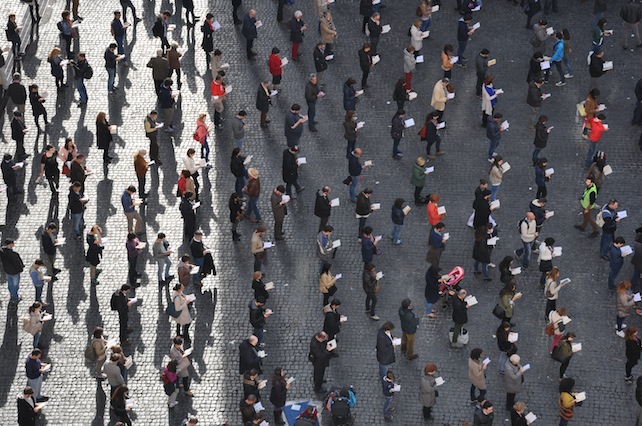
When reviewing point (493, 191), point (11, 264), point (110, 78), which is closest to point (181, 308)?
point (11, 264)

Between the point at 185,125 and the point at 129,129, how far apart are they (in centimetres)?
158

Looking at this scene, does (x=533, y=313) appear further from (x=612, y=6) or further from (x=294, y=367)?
(x=612, y=6)

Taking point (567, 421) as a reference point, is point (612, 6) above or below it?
above

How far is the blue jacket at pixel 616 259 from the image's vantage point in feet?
106

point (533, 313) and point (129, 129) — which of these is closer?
point (533, 313)

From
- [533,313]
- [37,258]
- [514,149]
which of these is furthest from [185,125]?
[533,313]

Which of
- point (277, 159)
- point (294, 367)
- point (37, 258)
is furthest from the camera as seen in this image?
point (277, 159)

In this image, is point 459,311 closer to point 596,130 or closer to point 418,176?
point 418,176

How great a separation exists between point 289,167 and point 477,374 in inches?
333

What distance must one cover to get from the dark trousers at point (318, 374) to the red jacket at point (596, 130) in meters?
10.7

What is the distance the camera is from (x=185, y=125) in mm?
38625

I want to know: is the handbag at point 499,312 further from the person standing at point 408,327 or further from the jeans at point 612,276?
the jeans at point 612,276

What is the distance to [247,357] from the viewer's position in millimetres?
29922

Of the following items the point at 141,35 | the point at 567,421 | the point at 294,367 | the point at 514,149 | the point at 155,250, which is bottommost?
the point at 567,421
